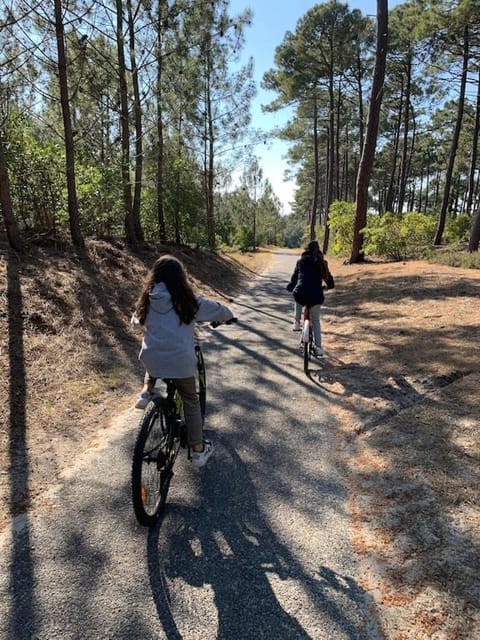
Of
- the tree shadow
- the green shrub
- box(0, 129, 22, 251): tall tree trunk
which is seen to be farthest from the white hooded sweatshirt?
the green shrub

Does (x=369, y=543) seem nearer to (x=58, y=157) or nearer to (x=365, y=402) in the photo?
(x=365, y=402)

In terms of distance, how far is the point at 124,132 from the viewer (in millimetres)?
12078

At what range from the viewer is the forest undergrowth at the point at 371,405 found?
240 centimetres

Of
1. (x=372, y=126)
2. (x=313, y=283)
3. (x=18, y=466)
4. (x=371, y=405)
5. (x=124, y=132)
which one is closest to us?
(x=18, y=466)

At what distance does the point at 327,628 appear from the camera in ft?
6.87

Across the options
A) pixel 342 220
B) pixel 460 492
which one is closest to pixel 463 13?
pixel 342 220

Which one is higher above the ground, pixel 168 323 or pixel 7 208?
pixel 7 208

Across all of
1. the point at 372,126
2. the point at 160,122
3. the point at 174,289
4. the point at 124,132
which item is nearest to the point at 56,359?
the point at 174,289

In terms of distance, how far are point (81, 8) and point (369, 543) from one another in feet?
39.9

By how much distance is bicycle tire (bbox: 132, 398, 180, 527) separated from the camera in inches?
104

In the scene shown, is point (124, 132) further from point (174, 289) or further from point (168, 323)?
point (168, 323)

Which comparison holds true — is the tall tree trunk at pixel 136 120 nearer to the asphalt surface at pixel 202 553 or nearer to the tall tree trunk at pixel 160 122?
the tall tree trunk at pixel 160 122

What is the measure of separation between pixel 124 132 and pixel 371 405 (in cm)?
1110

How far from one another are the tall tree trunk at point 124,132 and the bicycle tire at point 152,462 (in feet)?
34.1
